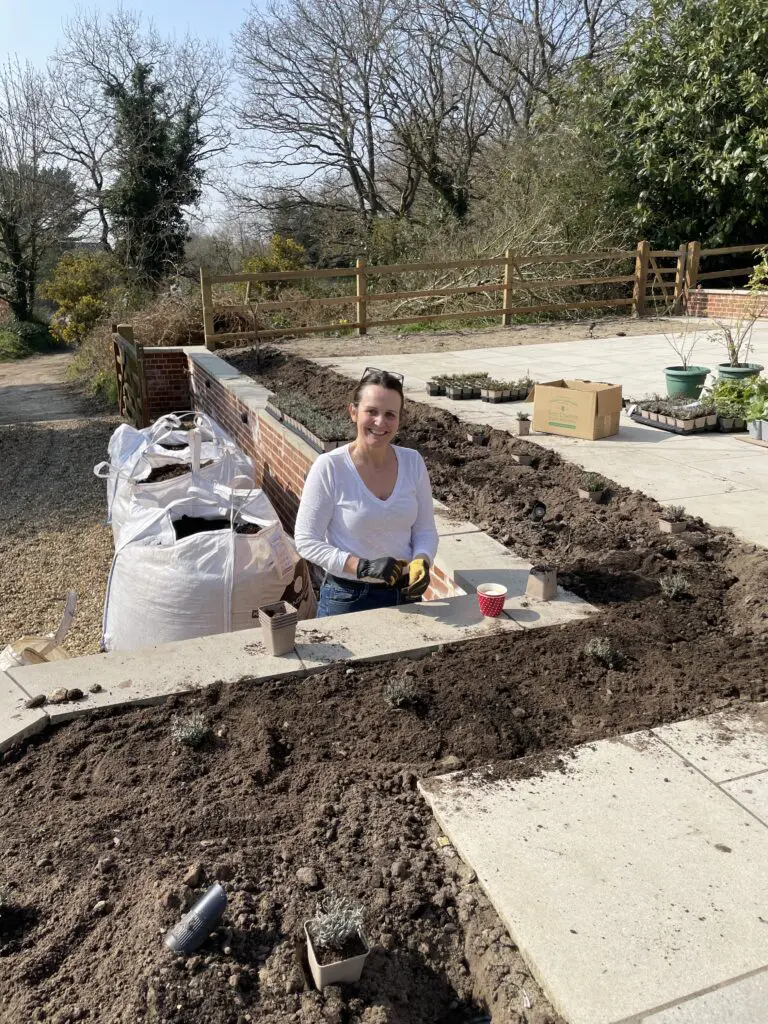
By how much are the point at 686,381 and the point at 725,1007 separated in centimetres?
651

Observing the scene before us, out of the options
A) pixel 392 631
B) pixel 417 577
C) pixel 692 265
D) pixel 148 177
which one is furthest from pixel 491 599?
pixel 148 177

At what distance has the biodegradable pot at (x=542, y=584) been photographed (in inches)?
131

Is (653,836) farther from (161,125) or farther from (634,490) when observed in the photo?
(161,125)

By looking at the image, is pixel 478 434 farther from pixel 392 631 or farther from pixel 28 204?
pixel 28 204

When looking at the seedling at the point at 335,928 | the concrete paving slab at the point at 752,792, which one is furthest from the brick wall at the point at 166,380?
the seedling at the point at 335,928

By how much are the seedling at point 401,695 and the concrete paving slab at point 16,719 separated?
1.11 meters

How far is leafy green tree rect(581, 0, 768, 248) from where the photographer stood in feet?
Result: 45.1

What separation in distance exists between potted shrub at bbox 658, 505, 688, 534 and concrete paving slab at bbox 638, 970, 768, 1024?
2.74 m

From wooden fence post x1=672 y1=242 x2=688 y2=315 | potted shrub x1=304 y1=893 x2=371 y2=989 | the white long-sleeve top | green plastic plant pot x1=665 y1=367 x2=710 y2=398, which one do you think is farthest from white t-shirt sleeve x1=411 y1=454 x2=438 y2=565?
wooden fence post x1=672 y1=242 x2=688 y2=315

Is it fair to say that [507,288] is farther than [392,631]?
Yes

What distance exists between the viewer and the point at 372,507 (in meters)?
3.25

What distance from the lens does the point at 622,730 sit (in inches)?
97.7

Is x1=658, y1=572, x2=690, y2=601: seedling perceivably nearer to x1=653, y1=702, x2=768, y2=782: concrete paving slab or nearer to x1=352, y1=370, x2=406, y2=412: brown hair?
x1=653, y1=702, x2=768, y2=782: concrete paving slab

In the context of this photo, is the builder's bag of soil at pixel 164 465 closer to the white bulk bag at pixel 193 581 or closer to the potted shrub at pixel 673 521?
the white bulk bag at pixel 193 581
